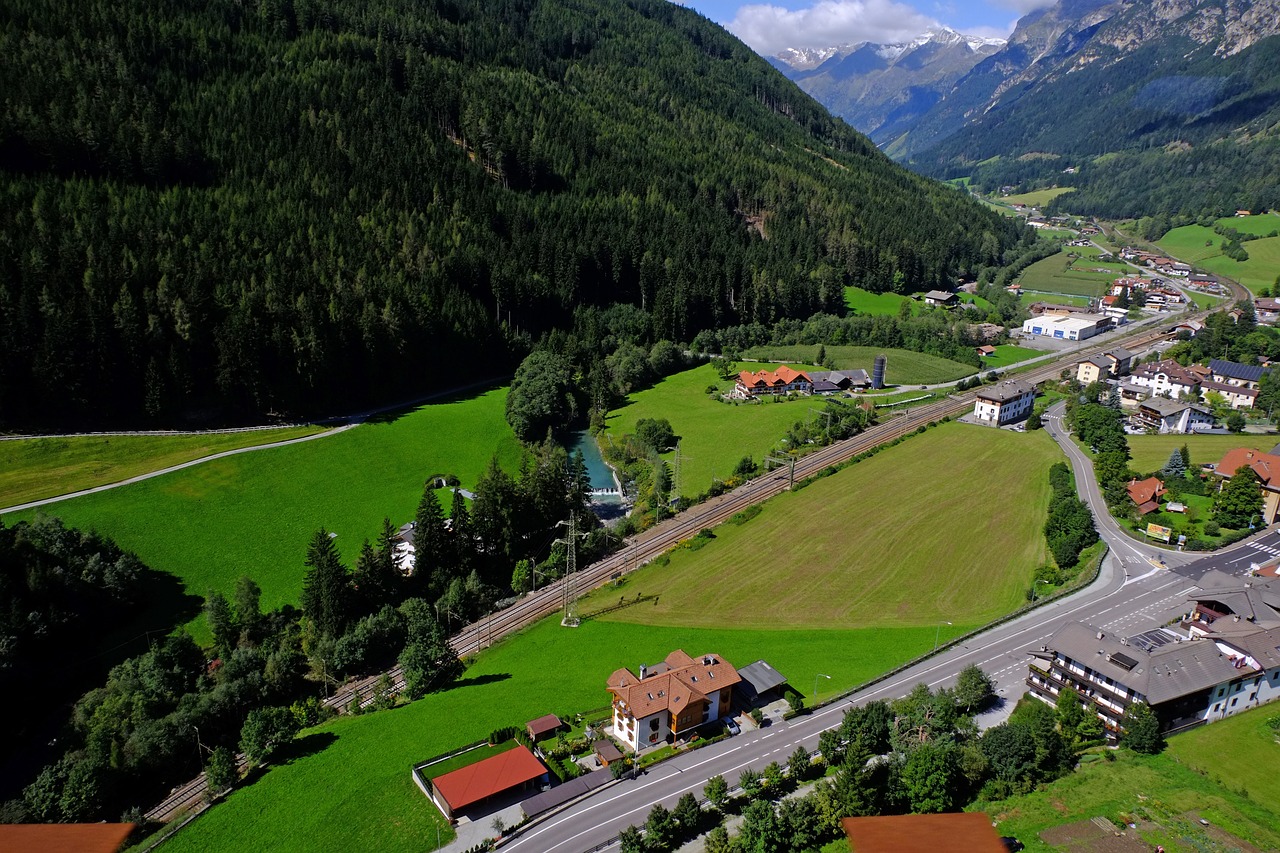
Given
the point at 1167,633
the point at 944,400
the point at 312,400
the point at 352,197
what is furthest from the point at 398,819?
the point at 352,197

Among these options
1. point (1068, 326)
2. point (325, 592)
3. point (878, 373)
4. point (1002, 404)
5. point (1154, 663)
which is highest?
point (1068, 326)

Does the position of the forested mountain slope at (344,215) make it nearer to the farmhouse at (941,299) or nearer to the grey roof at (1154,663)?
the farmhouse at (941,299)

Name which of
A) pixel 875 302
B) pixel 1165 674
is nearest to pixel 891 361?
pixel 875 302

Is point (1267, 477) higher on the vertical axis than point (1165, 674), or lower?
higher

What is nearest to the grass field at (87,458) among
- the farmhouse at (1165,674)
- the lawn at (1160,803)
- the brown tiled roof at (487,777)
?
the brown tiled roof at (487,777)

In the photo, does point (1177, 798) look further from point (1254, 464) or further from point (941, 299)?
point (941, 299)

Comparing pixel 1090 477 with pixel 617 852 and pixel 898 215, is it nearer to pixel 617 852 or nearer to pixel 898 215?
pixel 617 852
